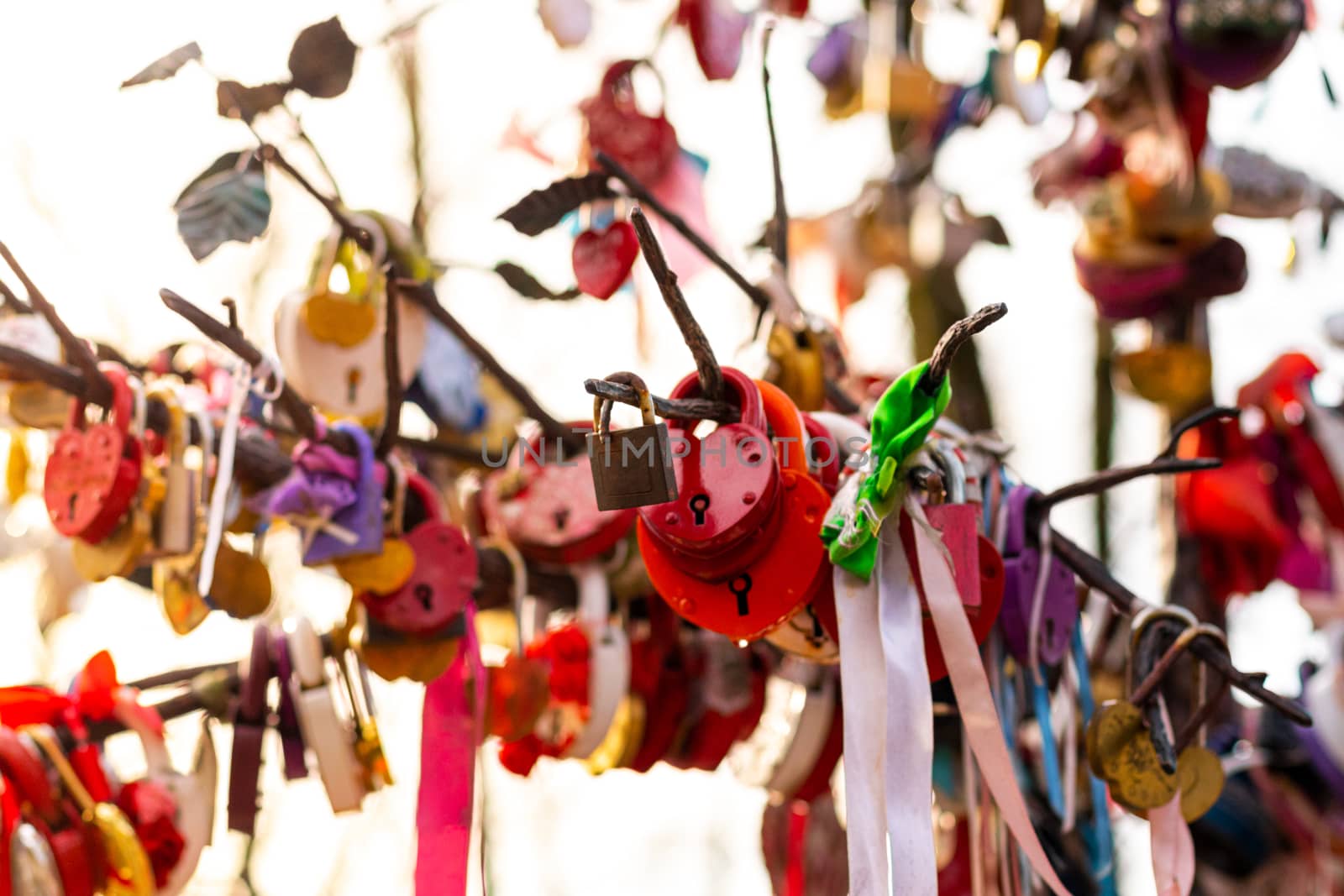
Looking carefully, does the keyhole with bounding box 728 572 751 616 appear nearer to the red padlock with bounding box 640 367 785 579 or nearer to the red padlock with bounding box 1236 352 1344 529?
the red padlock with bounding box 640 367 785 579

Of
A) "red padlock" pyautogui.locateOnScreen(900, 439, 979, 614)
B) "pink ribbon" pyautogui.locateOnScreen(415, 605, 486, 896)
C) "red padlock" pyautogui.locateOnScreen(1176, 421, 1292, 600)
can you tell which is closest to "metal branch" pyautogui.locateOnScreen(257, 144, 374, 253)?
"pink ribbon" pyautogui.locateOnScreen(415, 605, 486, 896)

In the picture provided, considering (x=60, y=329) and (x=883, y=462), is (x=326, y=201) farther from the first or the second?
(x=883, y=462)

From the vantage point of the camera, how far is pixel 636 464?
2.67ft

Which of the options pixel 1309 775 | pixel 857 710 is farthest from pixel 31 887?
pixel 1309 775

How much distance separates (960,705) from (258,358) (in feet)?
1.98

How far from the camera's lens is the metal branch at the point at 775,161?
1269 mm

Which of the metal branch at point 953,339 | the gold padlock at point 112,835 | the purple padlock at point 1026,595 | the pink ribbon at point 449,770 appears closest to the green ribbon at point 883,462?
the metal branch at point 953,339

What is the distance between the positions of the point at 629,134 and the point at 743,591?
41.0 inches

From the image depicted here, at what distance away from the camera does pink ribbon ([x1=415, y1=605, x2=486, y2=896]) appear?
47.4 inches

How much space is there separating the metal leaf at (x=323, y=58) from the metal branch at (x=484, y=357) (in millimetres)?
175

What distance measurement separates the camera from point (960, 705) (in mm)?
950

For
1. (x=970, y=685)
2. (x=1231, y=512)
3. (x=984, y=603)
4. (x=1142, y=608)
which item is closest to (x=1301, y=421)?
(x=1231, y=512)

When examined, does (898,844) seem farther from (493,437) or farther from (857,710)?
(493,437)

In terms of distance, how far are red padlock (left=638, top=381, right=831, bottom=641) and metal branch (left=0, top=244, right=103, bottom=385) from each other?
472 millimetres
